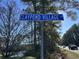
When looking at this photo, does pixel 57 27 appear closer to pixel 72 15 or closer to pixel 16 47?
pixel 72 15

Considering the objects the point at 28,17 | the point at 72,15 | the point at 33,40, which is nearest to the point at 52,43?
the point at 33,40

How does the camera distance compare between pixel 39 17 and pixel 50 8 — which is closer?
pixel 39 17

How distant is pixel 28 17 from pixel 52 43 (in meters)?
9.85

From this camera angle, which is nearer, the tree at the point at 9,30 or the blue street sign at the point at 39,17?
the blue street sign at the point at 39,17

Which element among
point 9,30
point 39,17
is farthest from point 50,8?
point 39,17

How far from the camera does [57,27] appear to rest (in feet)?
57.4

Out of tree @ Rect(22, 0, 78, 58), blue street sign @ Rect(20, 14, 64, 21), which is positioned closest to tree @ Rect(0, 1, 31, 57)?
tree @ Rect(22, 0, 78, 58)

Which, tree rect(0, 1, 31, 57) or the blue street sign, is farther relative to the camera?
tree rect(0, 1, 31, 57)

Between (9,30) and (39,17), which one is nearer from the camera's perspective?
(39,17)

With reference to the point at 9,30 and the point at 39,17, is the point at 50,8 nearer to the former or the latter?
the point at 9,30

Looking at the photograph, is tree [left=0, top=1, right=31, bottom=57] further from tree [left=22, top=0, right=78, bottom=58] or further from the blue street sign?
the blue street sign

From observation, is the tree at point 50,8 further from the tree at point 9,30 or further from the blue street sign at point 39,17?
the blue street sign at point 39,17

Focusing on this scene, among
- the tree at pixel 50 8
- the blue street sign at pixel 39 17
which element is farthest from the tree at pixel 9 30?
the blue street sign at pixel 39 17

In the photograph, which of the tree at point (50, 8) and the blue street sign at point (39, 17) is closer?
the blue street sign at point (39, 17)
